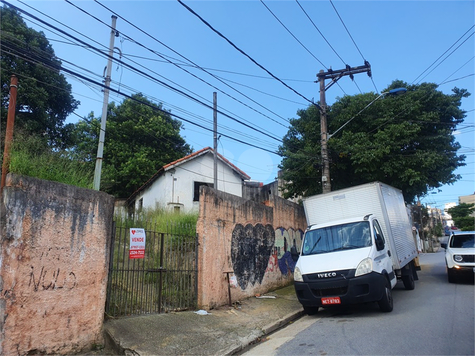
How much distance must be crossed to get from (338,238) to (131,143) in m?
21.0

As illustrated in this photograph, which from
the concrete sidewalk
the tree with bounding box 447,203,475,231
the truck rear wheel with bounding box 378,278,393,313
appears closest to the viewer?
the concrete sidewalk

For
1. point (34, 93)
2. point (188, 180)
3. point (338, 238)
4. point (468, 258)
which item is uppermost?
point (34, 93)

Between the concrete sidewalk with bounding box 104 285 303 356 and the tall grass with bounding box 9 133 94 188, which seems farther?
the concrete sidewalk with bounding box 104 285 303 356

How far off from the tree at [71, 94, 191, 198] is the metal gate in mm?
17388

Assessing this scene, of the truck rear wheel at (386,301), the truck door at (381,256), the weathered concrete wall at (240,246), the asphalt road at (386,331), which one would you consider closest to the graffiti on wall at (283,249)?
the weathered concrete wall at (240,246)

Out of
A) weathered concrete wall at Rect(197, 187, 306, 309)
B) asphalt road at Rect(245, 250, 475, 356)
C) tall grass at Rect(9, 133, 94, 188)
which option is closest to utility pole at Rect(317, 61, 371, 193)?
weathered concrete wall at Rect(197, 187, 306, 309)

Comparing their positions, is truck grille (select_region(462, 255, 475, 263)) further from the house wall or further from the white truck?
the house wall

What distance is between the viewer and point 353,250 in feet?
24.6

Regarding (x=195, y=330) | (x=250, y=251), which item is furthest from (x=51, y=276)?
(x=250, y=251)

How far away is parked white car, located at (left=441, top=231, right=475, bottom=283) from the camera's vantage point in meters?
10.3

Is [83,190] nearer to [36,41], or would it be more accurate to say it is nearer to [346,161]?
[346,161]

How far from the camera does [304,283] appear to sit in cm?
729

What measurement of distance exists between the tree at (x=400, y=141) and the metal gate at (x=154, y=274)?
799cm

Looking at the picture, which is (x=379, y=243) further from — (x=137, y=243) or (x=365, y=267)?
(x=137, y=243)
